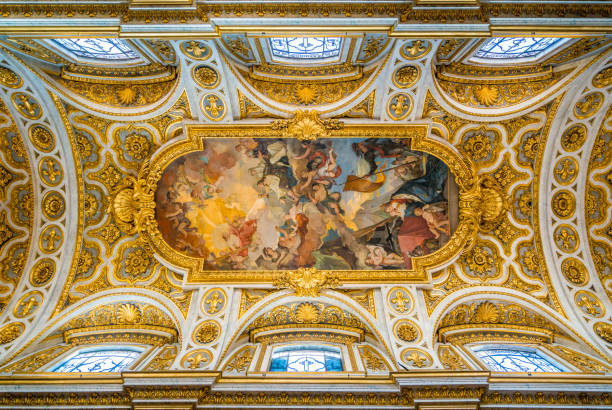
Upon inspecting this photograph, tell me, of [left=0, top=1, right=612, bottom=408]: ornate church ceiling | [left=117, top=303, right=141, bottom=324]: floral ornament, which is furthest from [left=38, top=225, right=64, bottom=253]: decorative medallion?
[left=117, top=303, right=141, bottom=324]: floral ornament

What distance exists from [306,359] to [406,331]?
10.3 ft

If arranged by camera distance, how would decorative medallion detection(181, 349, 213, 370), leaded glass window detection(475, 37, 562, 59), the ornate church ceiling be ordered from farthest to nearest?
the ornate church ceiling < leaded glass window detection(475, 37, 562, 59) < decorative medallion detection(181, 349, 213, 370)

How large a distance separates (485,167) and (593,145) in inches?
121

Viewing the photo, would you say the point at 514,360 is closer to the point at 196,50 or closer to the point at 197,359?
the point at 197,359

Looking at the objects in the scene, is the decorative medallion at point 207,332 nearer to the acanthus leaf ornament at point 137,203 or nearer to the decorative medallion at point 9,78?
the acanthus leaf ornament at point 137,203

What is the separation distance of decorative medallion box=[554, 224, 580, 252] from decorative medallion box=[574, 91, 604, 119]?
3525 mm

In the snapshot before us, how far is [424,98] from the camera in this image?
33.6ft

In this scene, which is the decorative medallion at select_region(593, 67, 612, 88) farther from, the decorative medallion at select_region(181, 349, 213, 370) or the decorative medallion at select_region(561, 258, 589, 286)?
the decorative medallion at select_region(181, 349, 213, 370)

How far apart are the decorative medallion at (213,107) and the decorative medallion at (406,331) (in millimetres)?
8449

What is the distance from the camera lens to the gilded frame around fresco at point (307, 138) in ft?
34.9

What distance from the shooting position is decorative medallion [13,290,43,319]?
10.2 meters

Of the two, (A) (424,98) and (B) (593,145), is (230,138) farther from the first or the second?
(B) (593,145)

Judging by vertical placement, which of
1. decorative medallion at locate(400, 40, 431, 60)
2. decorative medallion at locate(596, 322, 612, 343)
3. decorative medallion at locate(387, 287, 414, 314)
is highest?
decorative medallion at locate(400, 40, 431, 60)

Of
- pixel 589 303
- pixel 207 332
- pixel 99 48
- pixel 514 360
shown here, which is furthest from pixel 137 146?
pixel 589 303
